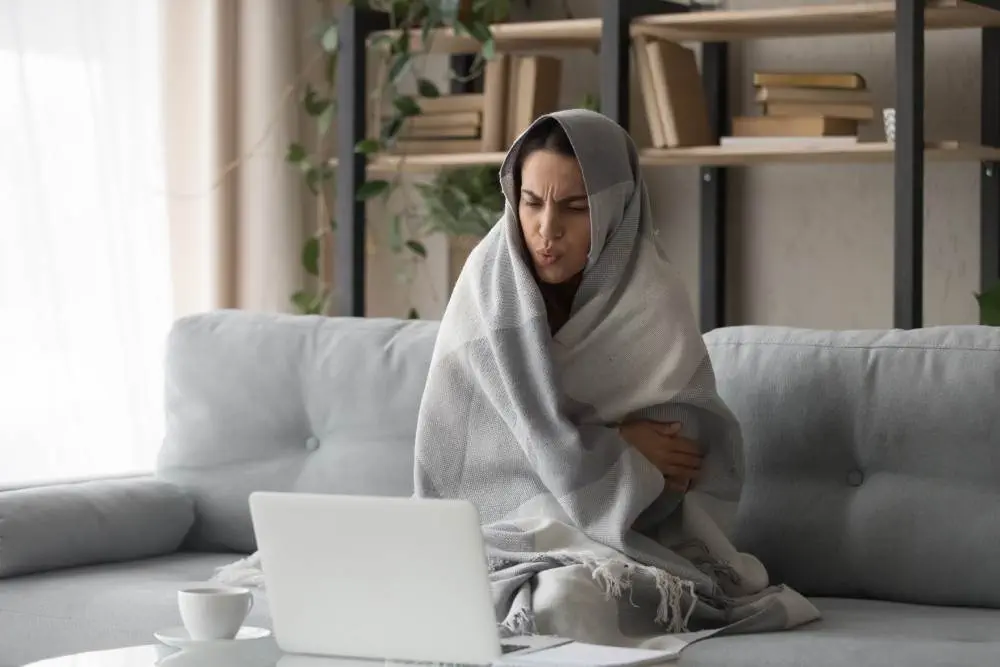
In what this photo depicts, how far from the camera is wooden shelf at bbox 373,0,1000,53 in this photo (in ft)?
9.98

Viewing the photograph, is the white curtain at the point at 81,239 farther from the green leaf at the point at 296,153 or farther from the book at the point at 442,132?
the book at the point at 442,132

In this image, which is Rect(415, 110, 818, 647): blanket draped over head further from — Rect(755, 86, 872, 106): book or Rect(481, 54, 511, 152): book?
Rect(481, 54, 511, 152): book

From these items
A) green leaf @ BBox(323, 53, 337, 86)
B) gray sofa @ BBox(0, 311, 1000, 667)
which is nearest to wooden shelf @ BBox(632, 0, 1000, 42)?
green leaf @ BBox(323, 53, 337, 86)

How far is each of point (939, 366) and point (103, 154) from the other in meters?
1.87

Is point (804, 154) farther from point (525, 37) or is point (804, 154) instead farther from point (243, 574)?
point (243, 574)

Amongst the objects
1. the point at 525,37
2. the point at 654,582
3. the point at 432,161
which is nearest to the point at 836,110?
the point at 525,37

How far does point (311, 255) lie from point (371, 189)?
34cm

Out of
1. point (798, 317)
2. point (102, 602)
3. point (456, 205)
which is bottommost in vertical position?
point (102, 602)

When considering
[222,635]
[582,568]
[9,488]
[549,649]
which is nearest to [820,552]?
[582,568]

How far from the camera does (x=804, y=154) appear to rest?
3135 mm

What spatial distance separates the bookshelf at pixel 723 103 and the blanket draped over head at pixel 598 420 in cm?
74

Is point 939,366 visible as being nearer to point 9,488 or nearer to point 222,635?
point 222,635

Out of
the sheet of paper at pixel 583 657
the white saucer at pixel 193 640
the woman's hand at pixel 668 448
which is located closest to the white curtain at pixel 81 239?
Answer: the woman's hand at pixel 668 448

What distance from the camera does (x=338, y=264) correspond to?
337cm
